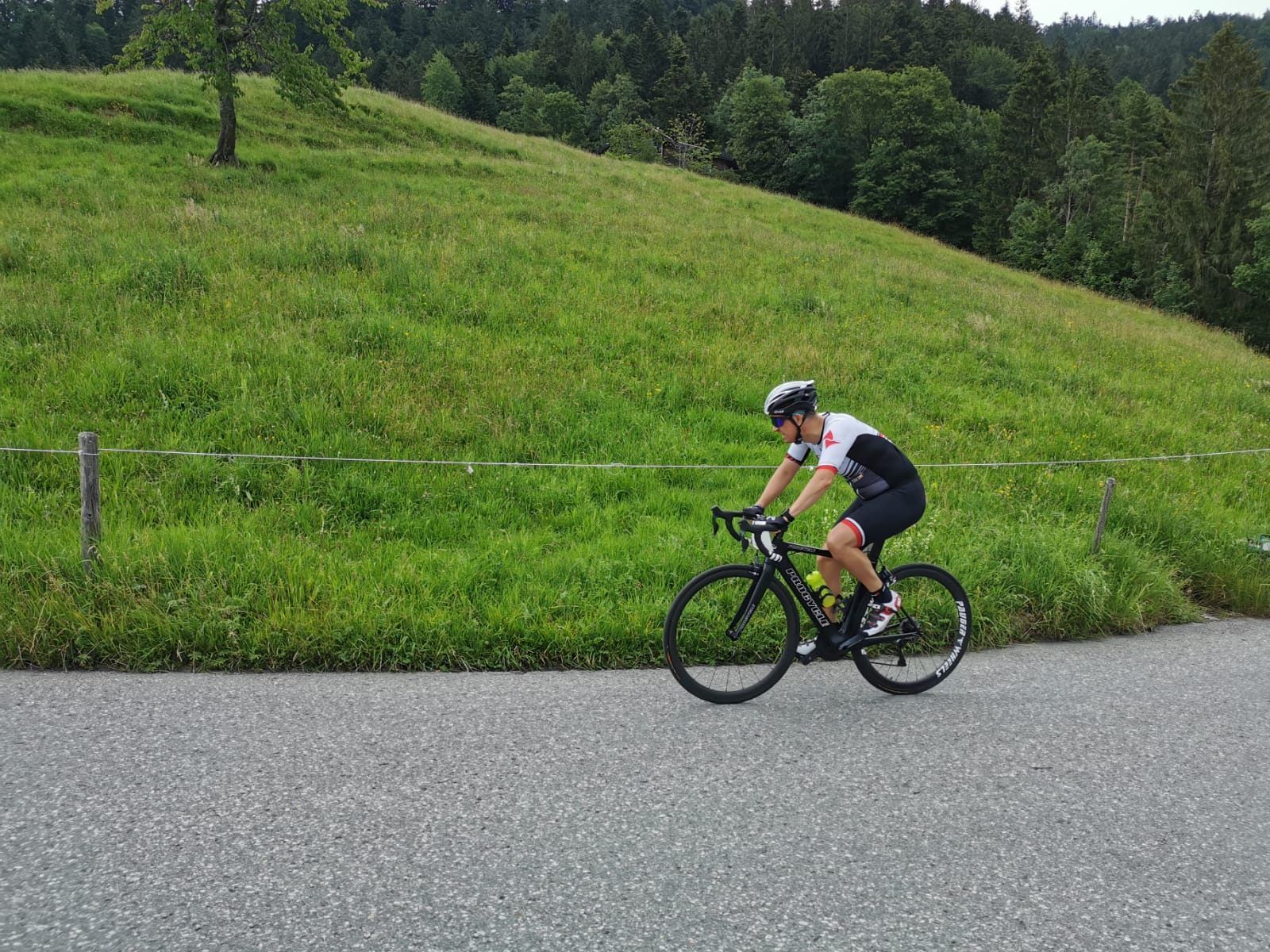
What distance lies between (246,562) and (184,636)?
30.4 inches

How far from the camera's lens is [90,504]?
5414mm

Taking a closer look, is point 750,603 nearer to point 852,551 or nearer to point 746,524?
point 746,524

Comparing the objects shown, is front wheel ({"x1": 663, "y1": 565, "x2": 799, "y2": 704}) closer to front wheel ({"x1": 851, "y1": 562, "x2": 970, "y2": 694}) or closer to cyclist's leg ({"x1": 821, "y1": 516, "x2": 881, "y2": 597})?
cyclist's leg ({"x1": 821, "y1": 516, "x2": 881, "y2": 597})

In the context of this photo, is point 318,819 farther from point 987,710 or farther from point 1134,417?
point 1134,417

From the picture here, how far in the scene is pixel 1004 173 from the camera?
61.2 m

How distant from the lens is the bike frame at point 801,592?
4699 mm

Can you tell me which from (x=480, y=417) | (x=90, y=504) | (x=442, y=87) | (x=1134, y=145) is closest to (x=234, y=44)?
(x=480, y=417)

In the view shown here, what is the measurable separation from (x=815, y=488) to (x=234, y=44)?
21343 millimetres

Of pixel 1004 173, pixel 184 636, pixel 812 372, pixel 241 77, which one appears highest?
pixel 1004 173

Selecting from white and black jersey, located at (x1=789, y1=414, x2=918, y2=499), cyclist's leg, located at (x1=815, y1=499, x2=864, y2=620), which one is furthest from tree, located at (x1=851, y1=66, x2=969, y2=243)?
cyclist's leg, located at (x1=815, y1=499, x2=864, y2=620)

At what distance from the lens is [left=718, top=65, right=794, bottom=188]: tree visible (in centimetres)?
7206

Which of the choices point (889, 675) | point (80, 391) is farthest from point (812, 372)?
point (80, 391)

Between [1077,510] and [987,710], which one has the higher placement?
[1077,510]

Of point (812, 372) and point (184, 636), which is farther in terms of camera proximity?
point (812, 372)
